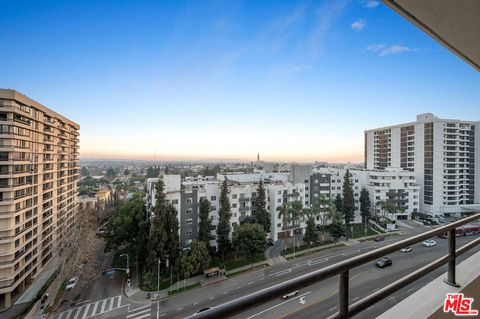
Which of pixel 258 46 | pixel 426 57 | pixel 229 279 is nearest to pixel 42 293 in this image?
pixel 229 279

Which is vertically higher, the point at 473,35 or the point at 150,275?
the point at 473,35

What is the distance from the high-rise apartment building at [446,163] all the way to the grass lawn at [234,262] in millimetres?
20050

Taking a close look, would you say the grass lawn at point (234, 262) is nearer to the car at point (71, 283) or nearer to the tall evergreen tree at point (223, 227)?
the tall evergreen tree at point (223, 227)

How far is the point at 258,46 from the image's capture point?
7.31m

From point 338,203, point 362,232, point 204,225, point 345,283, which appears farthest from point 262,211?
point 345,283

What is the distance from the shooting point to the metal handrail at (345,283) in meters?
0.52

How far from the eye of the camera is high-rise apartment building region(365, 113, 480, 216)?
2286 cm

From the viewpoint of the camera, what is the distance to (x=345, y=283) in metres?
0.74

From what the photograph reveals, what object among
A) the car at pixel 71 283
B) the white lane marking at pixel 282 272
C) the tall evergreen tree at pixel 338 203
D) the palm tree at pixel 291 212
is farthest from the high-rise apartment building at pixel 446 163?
the car at pixel 71 283

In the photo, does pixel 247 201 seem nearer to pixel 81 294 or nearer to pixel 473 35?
pixel 81 294

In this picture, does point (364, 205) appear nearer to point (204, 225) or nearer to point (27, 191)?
point (204, 225)

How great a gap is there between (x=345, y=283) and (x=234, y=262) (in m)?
13.0

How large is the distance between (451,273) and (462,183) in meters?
31.5

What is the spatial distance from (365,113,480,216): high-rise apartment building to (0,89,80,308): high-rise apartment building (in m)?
31.5
